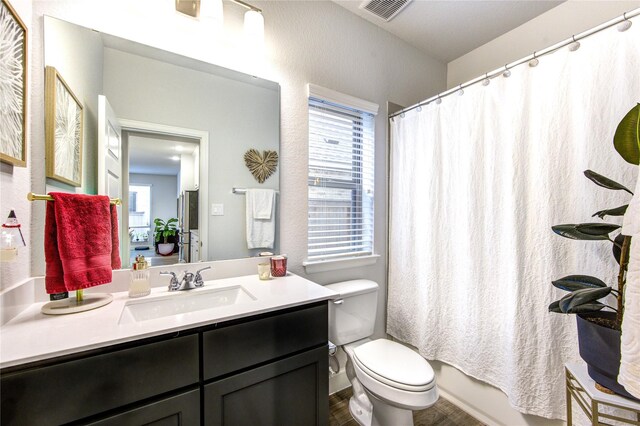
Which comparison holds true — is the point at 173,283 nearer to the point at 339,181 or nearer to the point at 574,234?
the point at 339,181

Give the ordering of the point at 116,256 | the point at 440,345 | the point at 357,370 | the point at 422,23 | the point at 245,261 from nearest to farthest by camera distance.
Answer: the point at 116,256 < the point at 357,370 < the point at 245,261 < the point at 440,345 < the point at 422,23

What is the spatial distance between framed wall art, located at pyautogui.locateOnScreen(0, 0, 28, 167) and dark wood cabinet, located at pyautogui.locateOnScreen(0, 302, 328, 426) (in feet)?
2.21

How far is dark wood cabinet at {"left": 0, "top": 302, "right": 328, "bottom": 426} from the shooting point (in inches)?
26.0

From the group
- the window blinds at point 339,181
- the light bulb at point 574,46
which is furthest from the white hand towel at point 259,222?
the light bulb at point 574,46

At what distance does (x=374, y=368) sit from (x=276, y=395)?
491mm

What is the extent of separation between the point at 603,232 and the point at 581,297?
240mm

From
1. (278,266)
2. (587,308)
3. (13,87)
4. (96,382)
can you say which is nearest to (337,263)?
(278,266)

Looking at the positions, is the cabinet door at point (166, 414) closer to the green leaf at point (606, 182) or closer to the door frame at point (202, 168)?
the door frame at point (202, 168)

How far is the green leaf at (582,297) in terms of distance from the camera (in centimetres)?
89

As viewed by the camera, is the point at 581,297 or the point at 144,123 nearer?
the point at 581,297

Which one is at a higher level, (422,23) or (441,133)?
(422,23)

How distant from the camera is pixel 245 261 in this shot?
1.45 meters

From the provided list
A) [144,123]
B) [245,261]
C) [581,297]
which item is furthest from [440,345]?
[144,123]

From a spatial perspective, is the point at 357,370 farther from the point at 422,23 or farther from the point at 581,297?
the point at 422,23
